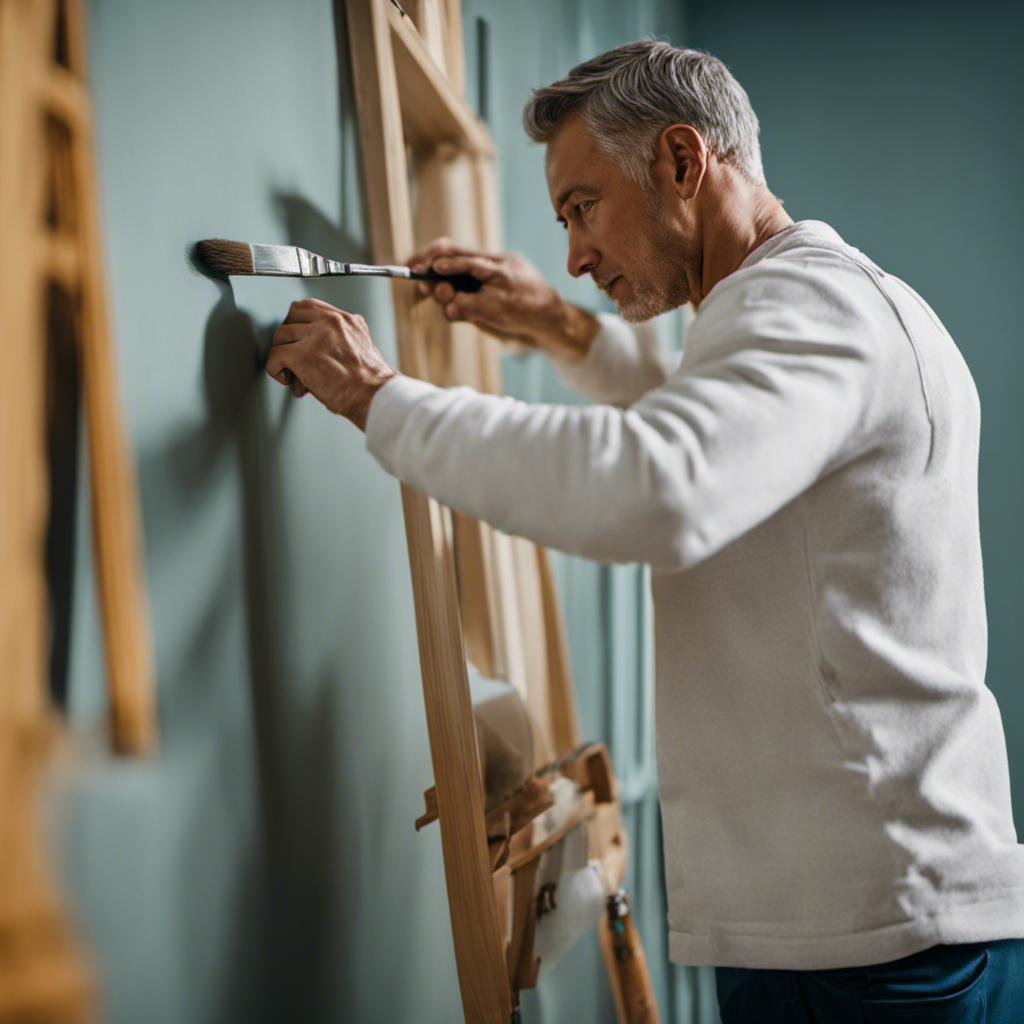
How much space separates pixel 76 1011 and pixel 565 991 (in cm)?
130

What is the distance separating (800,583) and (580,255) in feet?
1.62

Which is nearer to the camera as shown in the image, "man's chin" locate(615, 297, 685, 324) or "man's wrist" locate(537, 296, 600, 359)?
"man's chin" locate(615, 297, 685, 324)

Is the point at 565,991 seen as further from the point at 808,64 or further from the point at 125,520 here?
the point at 808,64

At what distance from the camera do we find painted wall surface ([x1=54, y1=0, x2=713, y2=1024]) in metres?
0.73

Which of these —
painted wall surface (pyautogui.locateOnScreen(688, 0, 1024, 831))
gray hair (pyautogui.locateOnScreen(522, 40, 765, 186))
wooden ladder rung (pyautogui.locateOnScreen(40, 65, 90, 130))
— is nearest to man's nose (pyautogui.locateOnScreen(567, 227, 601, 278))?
gray hair (pyautogui.locateOnScreen(522, 40, 765, 186))

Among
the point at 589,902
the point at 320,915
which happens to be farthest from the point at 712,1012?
the point at 320,915

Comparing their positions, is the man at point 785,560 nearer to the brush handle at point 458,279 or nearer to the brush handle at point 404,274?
the brush handle at point 404,274

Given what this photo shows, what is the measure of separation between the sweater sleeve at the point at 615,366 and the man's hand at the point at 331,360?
712mm

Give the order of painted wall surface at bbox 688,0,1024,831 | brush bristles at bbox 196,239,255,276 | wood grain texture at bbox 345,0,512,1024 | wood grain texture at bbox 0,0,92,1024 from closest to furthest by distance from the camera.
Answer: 1. wood grain texture at bbox 0,0,92,1024
2. brush bristles at bbox 196,239,255,276
3. wood grain texture at bbox 345,0,512,1024
4. painted wall surface at bbox 688,0,1024,831

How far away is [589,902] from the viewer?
1196 millimetres

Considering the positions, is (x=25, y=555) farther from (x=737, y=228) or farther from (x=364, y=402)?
(x=737, y=228)

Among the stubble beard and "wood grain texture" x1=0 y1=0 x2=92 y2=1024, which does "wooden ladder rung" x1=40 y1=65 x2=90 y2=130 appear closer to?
"wood grain texture" x1=0 y1=0 x2=92 y2=1024

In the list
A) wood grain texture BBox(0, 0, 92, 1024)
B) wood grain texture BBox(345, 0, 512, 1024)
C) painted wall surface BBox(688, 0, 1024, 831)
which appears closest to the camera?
wood grain texture BBox(0, 0, 92, 1024)

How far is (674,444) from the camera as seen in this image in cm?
72
